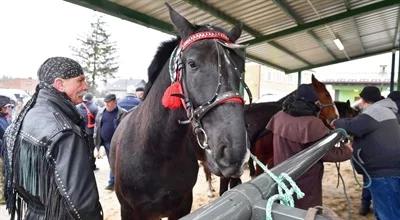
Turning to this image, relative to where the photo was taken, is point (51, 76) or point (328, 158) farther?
point (328, 158)

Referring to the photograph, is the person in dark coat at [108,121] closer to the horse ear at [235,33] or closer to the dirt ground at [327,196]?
the dirt ground at [327,196]

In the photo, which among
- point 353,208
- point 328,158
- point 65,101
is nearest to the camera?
point 65,101

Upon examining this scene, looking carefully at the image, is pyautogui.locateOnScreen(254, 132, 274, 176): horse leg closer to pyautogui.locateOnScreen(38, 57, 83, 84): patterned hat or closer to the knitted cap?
the knitted cap

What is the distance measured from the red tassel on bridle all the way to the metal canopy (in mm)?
2840

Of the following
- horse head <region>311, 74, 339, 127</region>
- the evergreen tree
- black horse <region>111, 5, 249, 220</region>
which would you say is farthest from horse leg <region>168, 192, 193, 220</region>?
the evergreen tree

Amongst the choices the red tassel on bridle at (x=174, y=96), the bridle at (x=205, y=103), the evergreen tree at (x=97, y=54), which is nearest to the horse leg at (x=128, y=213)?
the bridle at (x=205, y=103)

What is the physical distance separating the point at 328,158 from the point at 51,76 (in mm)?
2727

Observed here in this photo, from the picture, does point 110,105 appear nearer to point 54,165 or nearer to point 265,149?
point 265,149

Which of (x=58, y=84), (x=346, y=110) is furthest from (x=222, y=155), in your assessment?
(x=346, y=110)

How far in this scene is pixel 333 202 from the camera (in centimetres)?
594

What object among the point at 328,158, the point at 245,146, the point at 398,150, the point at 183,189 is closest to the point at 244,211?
the point at 245,146

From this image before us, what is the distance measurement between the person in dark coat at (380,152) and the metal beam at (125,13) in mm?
3317

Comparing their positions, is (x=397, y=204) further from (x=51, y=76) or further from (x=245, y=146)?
(x=51, y=76)

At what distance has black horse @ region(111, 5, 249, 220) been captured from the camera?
1.77 meters
